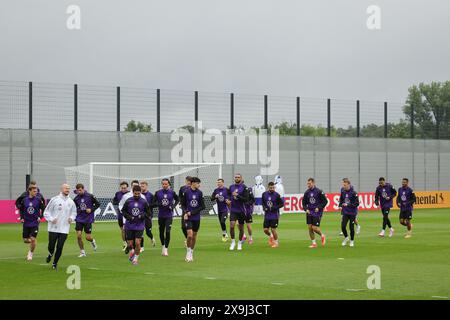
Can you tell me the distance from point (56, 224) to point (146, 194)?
19.1 ft

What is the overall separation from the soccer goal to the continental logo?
16.4 metres

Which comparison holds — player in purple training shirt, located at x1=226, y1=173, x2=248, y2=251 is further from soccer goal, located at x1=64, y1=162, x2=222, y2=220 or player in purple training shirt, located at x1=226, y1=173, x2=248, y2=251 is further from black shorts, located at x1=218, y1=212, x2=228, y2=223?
soccer goal, located at x1=64, y1=162, x2=222, y2=220

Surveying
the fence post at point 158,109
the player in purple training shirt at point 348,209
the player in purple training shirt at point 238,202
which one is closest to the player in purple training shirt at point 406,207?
the player in purple training shirt at point 348,209

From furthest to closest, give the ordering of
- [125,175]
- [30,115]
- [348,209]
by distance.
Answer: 1. [125,175]
2. [30,115]
3. [348,209]

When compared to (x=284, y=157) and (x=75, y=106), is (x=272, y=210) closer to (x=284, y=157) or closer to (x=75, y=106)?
(x=75, y=106)

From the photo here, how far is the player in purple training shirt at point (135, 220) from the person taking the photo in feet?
67.8

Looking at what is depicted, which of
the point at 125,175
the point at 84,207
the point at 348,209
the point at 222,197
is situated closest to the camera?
the point at 84,207

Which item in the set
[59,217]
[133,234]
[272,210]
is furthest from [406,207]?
[59,217]

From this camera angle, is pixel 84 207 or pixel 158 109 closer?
pixel 84 207

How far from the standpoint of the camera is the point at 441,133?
64000 millimetres

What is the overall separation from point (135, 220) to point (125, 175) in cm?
2639

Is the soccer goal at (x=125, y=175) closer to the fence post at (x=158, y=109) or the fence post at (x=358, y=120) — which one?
the fence post at (x=158, y=109)

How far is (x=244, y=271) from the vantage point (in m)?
18.8

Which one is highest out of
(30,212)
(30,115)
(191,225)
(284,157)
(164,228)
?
(30,115)
